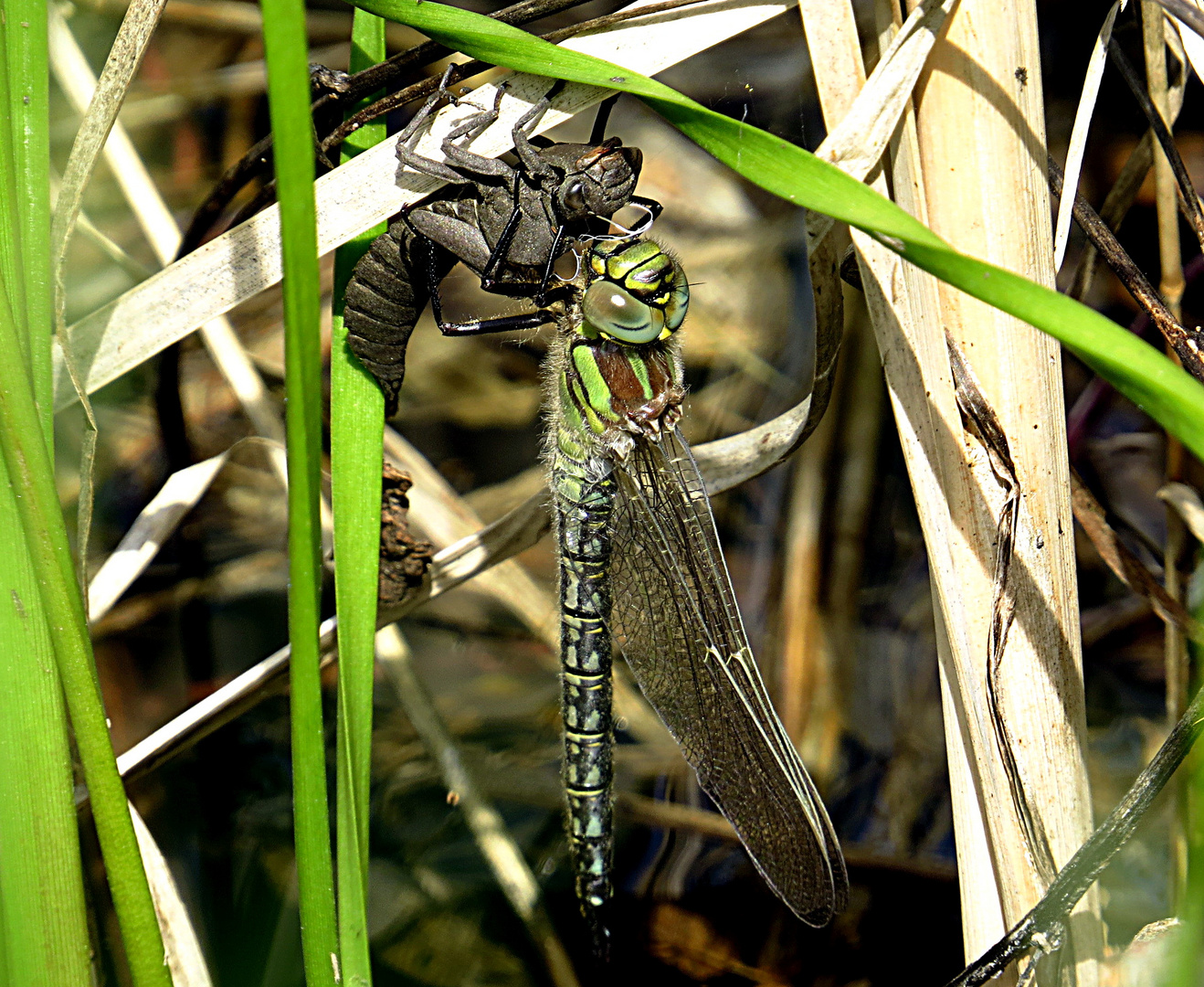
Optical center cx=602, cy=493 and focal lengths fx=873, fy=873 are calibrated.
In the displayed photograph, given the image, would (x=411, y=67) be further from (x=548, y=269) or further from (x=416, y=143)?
(x=548, y=269)

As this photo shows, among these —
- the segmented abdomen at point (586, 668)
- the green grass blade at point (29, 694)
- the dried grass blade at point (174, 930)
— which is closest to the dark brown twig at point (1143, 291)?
the segmented abdomen at point (586, 668)

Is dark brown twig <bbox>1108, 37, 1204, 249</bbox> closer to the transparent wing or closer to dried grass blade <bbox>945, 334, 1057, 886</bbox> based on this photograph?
dried grass blade <bbox>945, 334, 1057, 886</bbox>

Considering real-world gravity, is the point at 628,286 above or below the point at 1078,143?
below

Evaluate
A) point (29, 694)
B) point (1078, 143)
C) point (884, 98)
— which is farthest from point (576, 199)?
point (29, 694)

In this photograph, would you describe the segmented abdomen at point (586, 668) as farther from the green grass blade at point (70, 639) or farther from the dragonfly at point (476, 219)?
the green grass blade at point (70, 639)

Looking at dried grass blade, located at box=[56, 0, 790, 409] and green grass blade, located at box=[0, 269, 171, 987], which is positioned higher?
dried grass blade, located at box=[56, 0, 790, 409]

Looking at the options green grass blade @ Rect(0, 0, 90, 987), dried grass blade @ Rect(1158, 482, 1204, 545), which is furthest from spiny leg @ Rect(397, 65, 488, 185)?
dried grass blade @ Rect(1158, 482, 1204, 545)
